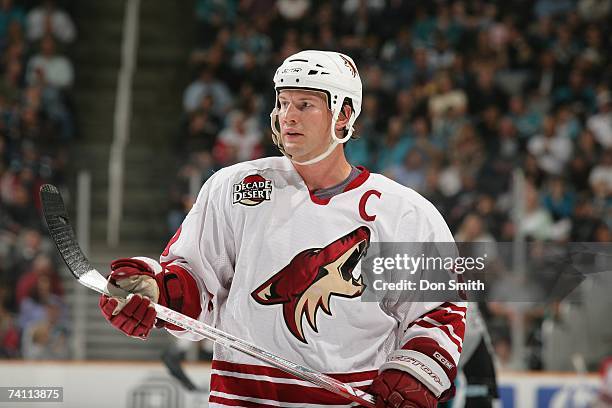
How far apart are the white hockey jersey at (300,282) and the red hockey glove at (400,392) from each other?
0.21ft

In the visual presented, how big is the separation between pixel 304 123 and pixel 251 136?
4583 millimetres

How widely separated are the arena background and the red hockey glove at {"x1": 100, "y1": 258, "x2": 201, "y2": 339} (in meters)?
0.98

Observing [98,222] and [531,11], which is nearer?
[98,222]

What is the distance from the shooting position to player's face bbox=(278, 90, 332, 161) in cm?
255

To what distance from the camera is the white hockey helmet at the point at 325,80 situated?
8.36ft

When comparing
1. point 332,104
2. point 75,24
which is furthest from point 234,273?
point 75,24

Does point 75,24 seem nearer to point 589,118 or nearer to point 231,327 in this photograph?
point 589,118

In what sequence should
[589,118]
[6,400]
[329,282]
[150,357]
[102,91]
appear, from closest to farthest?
[329,282], [6,400], [150,357], [589,118], [102,91]

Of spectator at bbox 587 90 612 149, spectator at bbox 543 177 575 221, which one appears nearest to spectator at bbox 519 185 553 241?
spectator at bbox 543 177 575 221

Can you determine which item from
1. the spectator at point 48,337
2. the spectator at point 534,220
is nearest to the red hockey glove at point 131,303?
the spectator at point 48,337

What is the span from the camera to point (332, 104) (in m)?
2.57

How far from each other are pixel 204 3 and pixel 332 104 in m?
6.51

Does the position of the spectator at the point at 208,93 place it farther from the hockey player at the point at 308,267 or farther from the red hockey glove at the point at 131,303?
the red hockey glove at the point at 131,303

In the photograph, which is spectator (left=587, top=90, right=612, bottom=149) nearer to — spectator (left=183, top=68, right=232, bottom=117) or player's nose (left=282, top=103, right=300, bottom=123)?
spectator (left=183, top=68, right=232, bottom=117)
